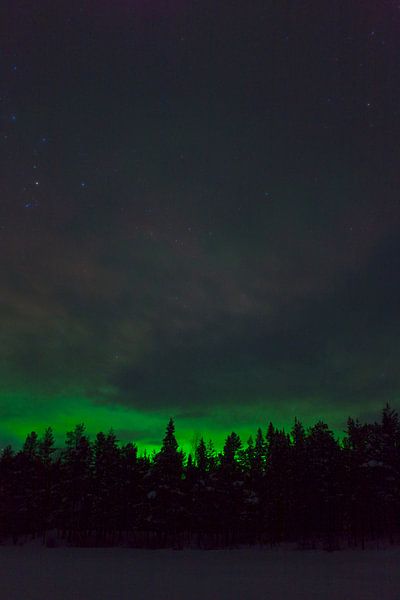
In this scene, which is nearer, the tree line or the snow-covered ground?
the snow-covered ground

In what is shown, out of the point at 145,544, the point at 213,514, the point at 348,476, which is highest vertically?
the point at 348,476

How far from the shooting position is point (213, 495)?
192 feet

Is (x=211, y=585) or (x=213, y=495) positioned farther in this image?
(x=213, y=495)

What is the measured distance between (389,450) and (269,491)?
18.9 meters

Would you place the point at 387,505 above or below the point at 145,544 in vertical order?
above

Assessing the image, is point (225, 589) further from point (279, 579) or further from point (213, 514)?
point (213, 514)

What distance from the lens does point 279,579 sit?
21.9m

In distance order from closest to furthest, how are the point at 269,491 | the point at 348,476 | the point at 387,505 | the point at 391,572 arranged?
the point at 391,572
the point at 387,505
the point at 348,476
the point at 269,491

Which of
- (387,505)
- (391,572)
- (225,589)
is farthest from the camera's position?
(387,505)

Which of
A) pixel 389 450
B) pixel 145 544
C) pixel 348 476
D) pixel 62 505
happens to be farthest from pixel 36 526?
pixel 389 450

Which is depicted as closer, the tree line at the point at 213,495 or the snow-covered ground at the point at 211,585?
the snow-covered ground at the point at 211,585

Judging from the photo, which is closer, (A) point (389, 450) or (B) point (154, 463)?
(A) point (389, 450)

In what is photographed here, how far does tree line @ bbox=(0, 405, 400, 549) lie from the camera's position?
168 feet

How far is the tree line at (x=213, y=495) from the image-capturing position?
51219mm
